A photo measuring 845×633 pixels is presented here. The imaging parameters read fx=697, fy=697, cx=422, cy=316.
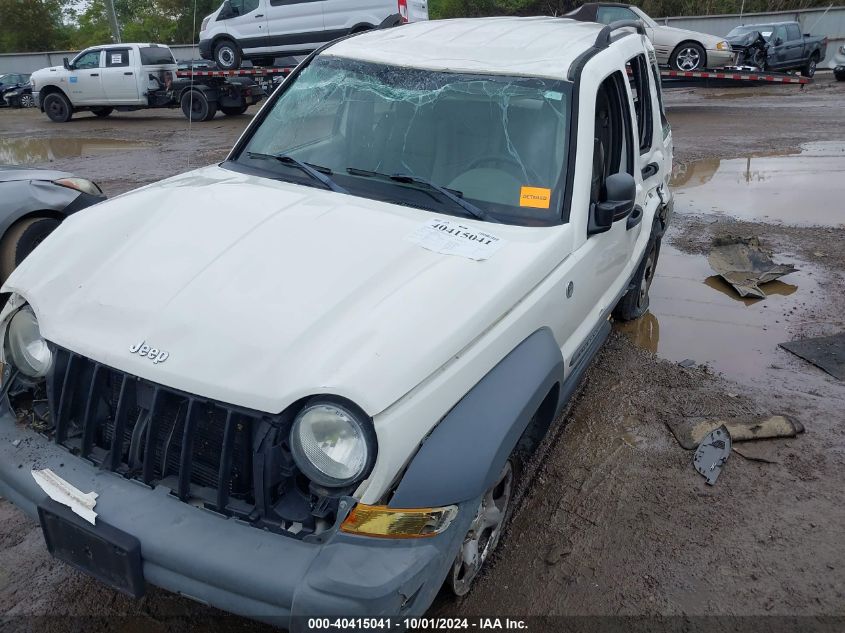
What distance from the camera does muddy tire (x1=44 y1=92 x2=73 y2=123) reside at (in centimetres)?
1850

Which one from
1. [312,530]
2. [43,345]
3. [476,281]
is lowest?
[312,530]

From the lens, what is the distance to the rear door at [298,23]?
15195mm

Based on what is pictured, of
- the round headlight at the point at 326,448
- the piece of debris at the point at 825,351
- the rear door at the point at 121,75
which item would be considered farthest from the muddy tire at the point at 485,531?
the rear door at the point at 121,75

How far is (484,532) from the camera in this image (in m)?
2.66

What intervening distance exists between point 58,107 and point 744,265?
1842 centimetres

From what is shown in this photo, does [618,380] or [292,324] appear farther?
[618,380]

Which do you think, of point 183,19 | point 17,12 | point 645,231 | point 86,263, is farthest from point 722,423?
point 17,12

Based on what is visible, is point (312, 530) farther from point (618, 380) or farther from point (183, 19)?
point (183, 19)

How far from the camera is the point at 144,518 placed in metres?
2.12

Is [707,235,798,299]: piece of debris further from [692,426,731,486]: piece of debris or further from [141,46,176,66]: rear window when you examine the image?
[141,46,176,66]: rear window

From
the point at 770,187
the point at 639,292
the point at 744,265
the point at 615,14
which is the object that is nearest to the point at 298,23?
the point at 615,14

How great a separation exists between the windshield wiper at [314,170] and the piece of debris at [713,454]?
2223 mm

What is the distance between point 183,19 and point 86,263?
141 feet

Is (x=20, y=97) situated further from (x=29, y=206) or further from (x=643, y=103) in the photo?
(x=643, y=103)
